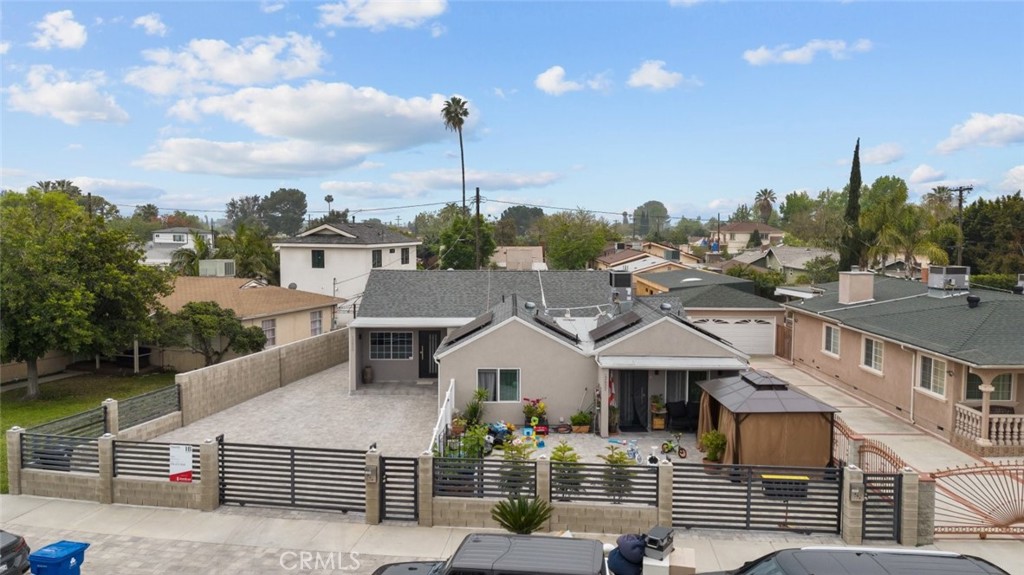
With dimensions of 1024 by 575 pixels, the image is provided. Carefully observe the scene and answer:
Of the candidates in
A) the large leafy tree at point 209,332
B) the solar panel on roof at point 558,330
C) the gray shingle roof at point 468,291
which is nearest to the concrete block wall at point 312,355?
the large leafy tree at point 209,332

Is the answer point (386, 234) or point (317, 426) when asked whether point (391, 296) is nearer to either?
point (317, 426)

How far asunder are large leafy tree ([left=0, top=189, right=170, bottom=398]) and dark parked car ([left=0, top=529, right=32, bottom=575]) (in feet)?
44.4

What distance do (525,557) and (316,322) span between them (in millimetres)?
27269

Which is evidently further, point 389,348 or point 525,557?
→ point 389,348

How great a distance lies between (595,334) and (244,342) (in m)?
14.9

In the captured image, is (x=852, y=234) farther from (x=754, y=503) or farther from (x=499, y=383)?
(x=754, y=503)

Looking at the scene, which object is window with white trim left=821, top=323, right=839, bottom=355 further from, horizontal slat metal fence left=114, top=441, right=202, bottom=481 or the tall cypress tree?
horizontal slat metal fence left=114, top=441, right=202, bottom=481

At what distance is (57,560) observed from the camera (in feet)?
30.6

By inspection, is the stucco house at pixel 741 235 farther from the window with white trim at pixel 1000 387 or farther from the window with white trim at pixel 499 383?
the window with white trim at pixel 499 383

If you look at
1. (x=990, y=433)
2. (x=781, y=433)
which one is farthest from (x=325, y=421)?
(x=990, y=433)

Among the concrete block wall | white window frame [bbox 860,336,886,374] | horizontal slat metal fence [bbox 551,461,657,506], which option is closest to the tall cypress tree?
white window frame [bbox 860,336,886,374]

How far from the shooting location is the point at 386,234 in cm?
4953

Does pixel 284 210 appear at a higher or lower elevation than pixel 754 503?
higher

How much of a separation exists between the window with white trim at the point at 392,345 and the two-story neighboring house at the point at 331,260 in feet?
63.0
